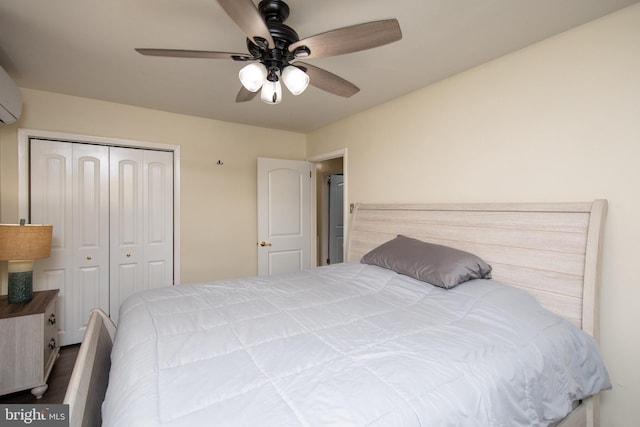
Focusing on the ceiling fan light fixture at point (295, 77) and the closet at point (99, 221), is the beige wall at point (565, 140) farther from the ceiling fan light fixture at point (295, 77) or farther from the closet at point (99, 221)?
the closet at point (99, 221)

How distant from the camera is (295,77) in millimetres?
1432

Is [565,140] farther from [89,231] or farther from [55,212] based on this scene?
[55,212]

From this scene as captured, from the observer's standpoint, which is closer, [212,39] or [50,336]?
[212,39]

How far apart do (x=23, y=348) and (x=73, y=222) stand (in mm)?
1202

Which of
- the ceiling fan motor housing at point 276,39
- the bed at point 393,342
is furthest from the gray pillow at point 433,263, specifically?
the ceiling fan motor housing at point 276,39

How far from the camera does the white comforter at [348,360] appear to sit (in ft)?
2.69

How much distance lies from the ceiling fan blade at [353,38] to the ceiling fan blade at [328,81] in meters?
0.18

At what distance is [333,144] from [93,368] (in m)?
3.10

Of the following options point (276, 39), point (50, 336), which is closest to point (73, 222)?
point (50, 336)

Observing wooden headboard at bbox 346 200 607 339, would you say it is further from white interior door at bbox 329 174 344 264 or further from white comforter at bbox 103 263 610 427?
white interior door at bbox 329 174 344 264

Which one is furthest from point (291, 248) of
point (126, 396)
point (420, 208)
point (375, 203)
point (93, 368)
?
point (126, 396)

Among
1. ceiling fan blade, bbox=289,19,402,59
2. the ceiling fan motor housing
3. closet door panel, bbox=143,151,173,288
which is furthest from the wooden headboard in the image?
closet door panel, bbox=143,151,173,288

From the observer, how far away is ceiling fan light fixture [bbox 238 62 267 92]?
139 cm

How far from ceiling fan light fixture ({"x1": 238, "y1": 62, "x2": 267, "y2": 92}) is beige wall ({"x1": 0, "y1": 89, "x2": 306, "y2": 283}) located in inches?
87.6
